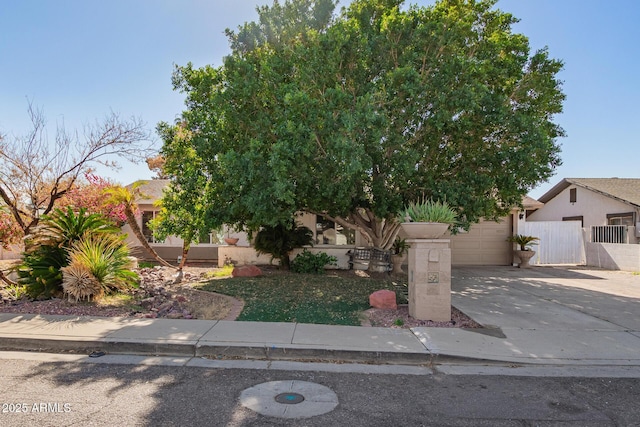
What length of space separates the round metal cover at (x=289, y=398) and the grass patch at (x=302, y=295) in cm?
275

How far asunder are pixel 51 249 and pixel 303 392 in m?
6.81

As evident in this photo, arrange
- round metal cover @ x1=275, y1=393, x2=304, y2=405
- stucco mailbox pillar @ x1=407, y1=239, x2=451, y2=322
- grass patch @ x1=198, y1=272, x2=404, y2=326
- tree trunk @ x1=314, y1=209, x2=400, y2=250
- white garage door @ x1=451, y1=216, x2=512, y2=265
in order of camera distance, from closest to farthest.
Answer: round metal cover @ x1=275, y1=393, x2=304, y2=405, stucco mailbox pillar @ x1=407, y1=239, x2=451, y2=322, grass patch @ x1=198, y1=272, x2=404, y2=326, tree trunk @ x1=314, y1=209, x2=400, y2=250, white garage door @ x1=451, y1=216, x2=512, y2=265

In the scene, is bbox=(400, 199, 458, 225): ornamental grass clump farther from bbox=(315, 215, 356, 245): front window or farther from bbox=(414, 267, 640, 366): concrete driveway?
bbox=(315, 215, 356, 245): front window

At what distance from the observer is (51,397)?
13.2 feet

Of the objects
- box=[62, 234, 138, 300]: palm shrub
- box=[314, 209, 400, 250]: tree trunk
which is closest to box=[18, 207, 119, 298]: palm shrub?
box=[62, 234, 138, 300]: palm shrub

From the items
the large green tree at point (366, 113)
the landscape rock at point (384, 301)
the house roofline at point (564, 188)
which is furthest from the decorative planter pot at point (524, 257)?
the landscape rock at point (384, 301)

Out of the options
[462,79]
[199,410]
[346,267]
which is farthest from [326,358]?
[346,267]

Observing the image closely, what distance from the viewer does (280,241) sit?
1302 centimetres

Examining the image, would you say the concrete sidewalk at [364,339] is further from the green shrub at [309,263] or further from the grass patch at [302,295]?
the green shrub at [309,263]

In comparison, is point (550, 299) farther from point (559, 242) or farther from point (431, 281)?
point (559, 242)

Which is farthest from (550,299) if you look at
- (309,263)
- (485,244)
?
(485,244)

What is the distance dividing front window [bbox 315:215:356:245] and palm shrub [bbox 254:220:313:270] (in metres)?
1.54

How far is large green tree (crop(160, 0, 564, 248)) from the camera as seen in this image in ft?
27.0

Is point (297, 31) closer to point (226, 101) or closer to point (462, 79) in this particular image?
point (226, 101)
